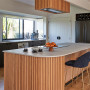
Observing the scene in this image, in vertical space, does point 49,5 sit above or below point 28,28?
above

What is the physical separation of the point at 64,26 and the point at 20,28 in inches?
92.5

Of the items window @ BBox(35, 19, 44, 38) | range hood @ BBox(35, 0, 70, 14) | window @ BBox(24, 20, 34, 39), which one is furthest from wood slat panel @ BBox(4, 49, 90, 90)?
window @ BBox(35, 19, 44, 38)

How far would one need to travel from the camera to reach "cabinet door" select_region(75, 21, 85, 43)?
6657 millimetres

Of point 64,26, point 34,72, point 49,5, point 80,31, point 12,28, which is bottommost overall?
point 34,72

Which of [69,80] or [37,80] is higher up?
[37,80]

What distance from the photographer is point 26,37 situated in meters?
7.37

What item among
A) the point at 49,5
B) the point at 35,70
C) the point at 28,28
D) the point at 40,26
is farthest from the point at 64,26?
the point at 35,70

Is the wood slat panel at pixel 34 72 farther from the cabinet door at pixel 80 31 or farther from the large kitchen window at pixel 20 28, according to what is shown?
the cabinet door at pixel 80 31

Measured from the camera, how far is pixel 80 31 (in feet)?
22.1

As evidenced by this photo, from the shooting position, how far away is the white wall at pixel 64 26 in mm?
7046

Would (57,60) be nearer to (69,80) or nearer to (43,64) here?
(43,64)

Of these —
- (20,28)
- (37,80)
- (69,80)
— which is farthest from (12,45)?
(37,80)

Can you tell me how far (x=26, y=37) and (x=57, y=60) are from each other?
496 centimetres

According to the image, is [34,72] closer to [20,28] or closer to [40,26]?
[20,28]
